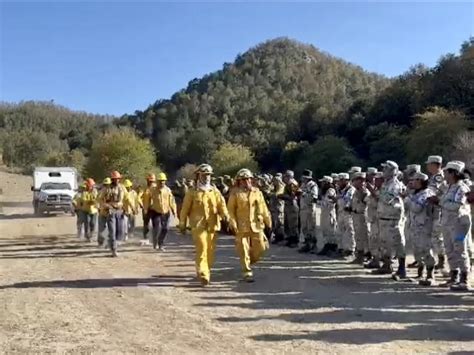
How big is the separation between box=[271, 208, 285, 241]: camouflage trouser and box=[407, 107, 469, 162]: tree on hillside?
2302 cm

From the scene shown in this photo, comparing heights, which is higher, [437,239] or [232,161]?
[232,161]

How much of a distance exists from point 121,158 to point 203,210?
165ft

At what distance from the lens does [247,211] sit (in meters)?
12.1

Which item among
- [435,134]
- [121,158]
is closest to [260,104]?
[121,158]

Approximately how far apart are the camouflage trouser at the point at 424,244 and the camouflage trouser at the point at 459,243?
35.6 inches

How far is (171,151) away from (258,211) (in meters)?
74.7

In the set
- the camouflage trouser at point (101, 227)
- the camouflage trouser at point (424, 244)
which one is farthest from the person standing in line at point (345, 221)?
the camouflage trouser at point (101, 227)

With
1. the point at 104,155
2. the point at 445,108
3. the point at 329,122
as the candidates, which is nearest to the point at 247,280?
the point at 445,108

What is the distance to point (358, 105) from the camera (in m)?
64.8

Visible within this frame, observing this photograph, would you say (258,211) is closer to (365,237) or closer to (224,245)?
(365,237)

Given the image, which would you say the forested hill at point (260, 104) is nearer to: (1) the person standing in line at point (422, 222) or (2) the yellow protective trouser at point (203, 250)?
(1) the person standing in line at point (422, 222)

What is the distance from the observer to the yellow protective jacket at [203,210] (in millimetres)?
11891

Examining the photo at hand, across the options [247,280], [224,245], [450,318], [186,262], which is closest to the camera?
[450,318]

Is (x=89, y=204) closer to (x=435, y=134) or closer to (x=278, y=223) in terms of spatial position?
(x=278, y=223)
